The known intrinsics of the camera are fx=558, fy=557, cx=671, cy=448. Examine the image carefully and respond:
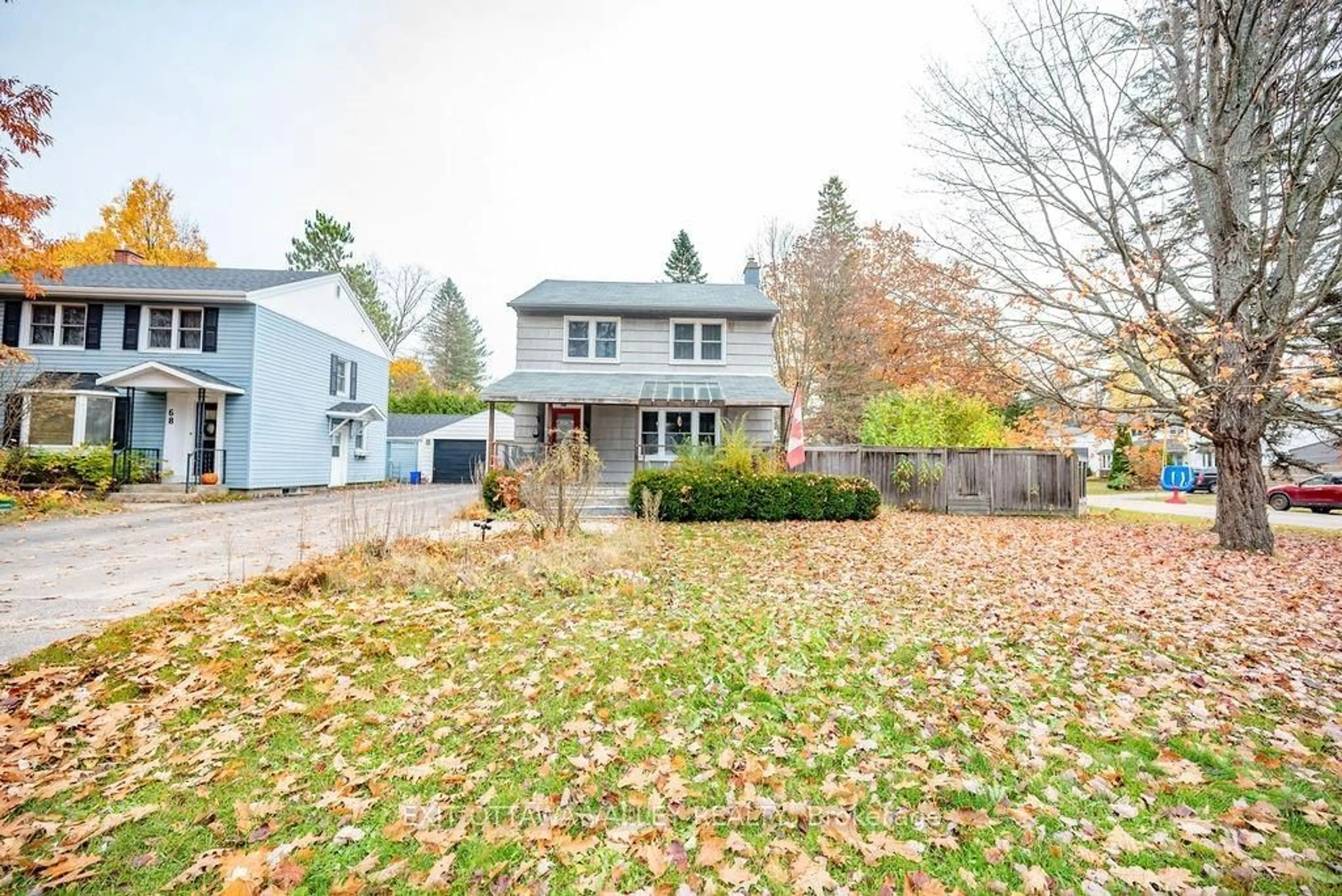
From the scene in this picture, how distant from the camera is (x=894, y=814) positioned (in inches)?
106

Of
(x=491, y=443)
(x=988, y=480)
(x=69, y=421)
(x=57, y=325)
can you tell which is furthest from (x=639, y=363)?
(x=57, y=325)

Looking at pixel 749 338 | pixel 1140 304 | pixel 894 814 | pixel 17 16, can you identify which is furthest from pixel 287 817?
pixel 749 338

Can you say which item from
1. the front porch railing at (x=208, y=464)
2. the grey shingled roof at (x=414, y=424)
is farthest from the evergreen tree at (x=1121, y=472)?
the front porch railing at (x=208, y=464)

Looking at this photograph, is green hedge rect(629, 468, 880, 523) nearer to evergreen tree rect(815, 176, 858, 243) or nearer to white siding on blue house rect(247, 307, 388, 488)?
white siding on blue house rect(247, 307, 388, 488)

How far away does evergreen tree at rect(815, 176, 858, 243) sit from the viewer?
36.7 m

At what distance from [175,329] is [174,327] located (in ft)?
0.30

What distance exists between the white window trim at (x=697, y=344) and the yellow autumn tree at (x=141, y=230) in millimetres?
24847

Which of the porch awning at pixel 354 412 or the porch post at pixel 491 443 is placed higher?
the porch awning at pixel 354 412

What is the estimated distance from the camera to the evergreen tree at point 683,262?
4406 centimetres

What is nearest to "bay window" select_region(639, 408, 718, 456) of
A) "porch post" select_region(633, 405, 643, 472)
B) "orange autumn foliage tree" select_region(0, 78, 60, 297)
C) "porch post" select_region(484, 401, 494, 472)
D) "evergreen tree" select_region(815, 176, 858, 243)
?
"porch post" select_region(633, 405, 643, 472)

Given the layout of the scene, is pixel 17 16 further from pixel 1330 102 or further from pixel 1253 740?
pixel 1330 102

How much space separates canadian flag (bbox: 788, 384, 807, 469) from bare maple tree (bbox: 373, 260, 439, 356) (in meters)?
38.8

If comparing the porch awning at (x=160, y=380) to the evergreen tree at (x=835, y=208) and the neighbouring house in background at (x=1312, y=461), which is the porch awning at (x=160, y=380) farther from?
the evergreen tree at (x=835, y=208)

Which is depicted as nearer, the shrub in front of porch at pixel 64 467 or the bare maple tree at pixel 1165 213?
the bare maple tree at pixel 1165 213
